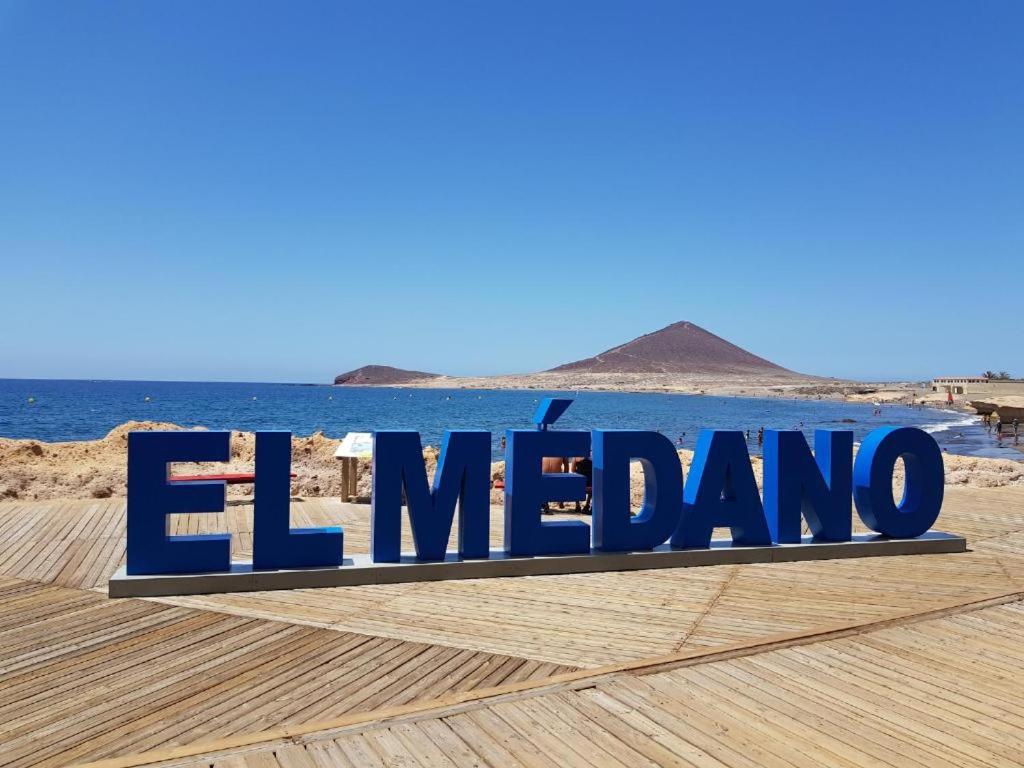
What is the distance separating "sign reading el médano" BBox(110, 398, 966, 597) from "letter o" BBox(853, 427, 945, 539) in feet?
0.06

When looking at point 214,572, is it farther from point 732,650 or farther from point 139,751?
point 732,650

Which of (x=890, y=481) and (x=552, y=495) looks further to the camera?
(x=890, y=481)

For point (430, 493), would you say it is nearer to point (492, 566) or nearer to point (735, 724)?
point (492, 566)

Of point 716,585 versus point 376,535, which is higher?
point 376,535

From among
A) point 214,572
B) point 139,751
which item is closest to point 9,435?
point 214,572

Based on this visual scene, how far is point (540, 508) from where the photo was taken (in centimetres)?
833

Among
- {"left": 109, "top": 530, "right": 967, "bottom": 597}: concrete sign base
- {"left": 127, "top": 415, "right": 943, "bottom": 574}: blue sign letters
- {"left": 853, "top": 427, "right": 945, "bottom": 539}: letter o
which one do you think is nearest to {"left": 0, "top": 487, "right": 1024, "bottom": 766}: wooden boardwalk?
{"left": 109, "top": 530, "right": 967, "bottom": 597}: concrete sign base

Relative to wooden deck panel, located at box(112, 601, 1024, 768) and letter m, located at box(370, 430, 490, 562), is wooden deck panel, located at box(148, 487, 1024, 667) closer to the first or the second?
letter m, located at box(370, 430, 490, 562)

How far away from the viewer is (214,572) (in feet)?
23.8

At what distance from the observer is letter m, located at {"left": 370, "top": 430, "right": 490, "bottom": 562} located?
305 inches

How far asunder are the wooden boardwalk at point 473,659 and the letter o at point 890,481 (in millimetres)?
1022

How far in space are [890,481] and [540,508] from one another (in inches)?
194

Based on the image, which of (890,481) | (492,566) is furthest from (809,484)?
(492,566)

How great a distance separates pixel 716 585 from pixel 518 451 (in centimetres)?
268
